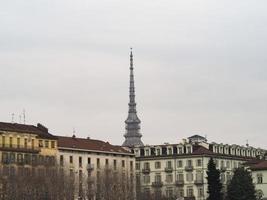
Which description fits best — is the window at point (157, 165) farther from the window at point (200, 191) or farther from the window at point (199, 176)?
the window at point (200, 191)

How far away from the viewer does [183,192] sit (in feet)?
543

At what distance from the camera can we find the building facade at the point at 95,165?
13212 cm

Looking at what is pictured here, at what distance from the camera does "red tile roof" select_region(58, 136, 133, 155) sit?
151350 mm

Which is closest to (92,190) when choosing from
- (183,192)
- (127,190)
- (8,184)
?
(127,190)

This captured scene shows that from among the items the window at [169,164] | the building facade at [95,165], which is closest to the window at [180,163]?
the window at [169,164]

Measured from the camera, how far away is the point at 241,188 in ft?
439

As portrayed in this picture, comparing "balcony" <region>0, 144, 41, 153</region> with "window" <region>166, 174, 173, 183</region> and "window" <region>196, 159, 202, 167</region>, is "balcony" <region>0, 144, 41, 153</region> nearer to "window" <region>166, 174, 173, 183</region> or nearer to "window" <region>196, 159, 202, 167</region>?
"window" <region>166, 174, 173, 183</region>

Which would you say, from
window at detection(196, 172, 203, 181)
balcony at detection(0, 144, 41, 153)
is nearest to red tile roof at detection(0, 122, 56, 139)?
balcony at detection(0, 144, 41, 153)

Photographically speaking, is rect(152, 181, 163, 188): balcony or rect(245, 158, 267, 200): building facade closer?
rect(245, 158, 267, 200): building facade

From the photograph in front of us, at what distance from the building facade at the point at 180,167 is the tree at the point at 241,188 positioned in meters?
27.5

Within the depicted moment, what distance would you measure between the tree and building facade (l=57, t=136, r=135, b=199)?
16831 mm

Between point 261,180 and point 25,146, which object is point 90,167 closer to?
point 25,146

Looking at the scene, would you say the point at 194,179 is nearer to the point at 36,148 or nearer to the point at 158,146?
the point at 158,146

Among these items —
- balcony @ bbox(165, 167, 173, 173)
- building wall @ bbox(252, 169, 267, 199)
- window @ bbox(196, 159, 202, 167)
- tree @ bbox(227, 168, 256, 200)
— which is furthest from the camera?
Result: balcony @ bbox(165, 167, 173, 173)
